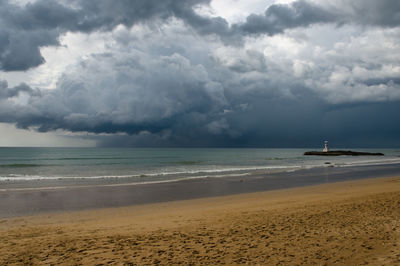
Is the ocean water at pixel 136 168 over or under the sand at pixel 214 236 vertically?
under

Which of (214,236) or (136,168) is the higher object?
(214,236)

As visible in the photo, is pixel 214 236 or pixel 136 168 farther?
pixel 136 168

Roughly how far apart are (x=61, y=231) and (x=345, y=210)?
32.9 feet

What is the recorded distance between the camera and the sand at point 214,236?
6.58m

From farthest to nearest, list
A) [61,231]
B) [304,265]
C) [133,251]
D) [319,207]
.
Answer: [319,207]
[61,231]
[133,251]
[304,265]

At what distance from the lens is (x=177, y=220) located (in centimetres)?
1048

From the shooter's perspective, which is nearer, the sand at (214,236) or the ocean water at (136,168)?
the sand at (214,236)

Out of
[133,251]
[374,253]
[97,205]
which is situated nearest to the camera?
[374,253]

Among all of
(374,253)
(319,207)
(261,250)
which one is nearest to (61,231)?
(261,250)

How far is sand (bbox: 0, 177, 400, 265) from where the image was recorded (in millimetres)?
6578

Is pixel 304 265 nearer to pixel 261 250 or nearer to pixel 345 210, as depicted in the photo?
pixel 261 250

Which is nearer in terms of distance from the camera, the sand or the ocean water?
the sand

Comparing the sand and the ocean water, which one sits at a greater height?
the sand

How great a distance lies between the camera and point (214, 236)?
8.16m
